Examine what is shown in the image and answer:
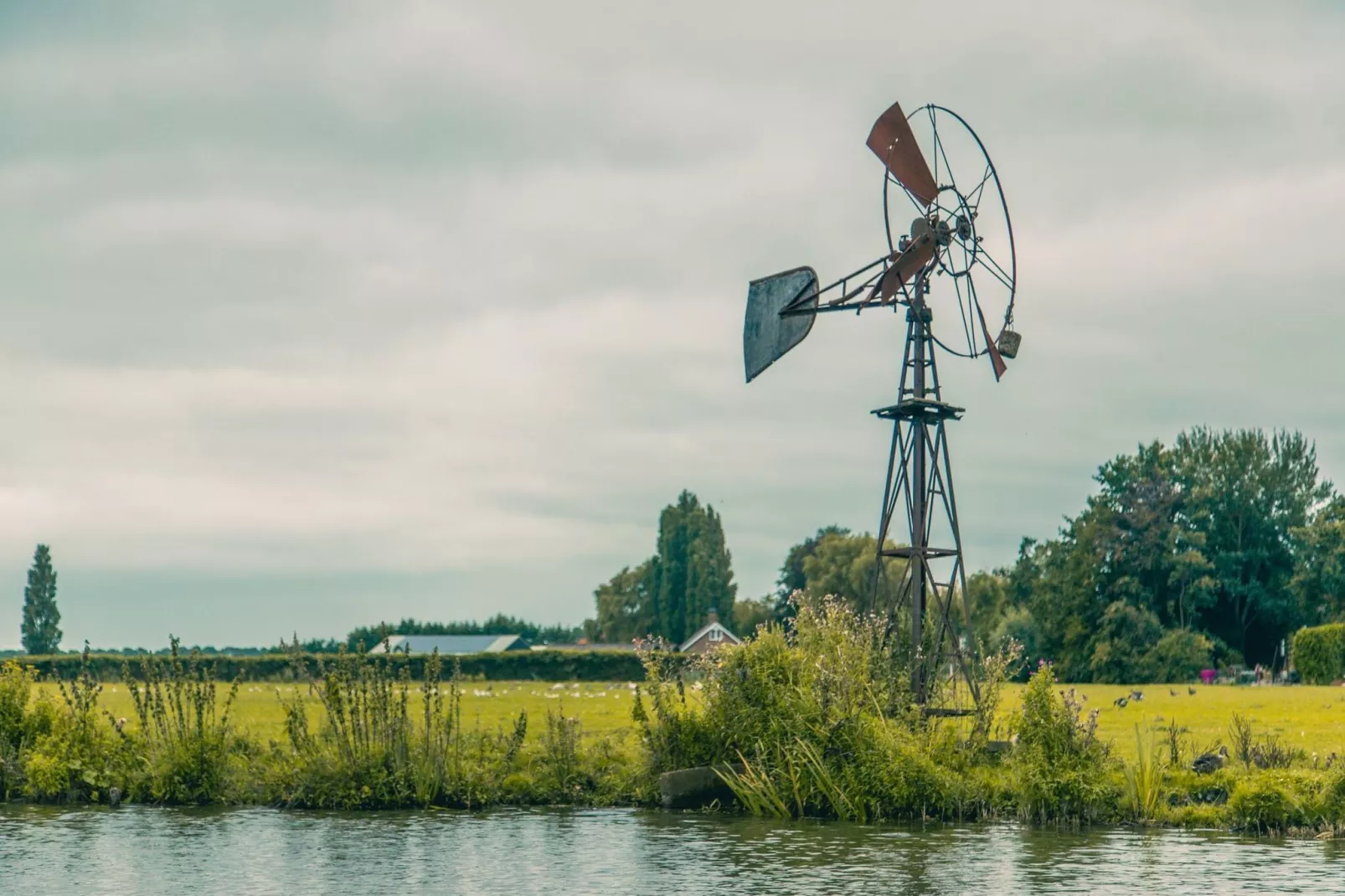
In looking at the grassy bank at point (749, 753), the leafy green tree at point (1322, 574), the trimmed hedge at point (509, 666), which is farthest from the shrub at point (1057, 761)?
the leafy green tree at point (1322, 574)

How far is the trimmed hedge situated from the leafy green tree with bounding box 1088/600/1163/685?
1037 inches

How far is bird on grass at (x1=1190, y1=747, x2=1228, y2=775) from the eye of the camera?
1088 inches

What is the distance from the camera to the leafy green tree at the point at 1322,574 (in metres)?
84.0

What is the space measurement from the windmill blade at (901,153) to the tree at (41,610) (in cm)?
12144

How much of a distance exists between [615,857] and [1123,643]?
6635cm

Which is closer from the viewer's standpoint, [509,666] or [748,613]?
[509,666]

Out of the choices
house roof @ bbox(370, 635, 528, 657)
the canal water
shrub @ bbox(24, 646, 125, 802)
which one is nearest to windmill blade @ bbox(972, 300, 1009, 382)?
the canal water

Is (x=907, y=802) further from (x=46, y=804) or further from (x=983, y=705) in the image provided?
(x=46, y=804)

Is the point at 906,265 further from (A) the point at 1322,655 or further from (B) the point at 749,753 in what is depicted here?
(A) the point at 1322,655

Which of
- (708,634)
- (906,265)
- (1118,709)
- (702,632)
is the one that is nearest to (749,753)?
(906,265)

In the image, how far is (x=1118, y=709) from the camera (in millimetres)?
46500

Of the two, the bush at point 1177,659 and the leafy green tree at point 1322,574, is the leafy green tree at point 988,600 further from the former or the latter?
the leafy green tree at point 1322,574

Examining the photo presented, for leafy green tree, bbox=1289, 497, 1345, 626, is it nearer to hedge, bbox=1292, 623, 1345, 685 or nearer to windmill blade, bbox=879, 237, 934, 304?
hedge, bbox=1292, 623, 1345, 685

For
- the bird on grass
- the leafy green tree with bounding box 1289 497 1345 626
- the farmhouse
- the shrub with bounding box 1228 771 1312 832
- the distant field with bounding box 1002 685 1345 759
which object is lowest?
the shrub with bounding box 1228 771 1312 832
